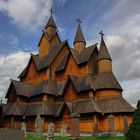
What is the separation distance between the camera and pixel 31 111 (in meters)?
38.9

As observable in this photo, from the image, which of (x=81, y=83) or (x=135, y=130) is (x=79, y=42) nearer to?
(x=81, y=83)

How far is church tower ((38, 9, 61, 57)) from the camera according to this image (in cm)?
4722

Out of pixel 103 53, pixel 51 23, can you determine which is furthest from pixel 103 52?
pixel 51 23

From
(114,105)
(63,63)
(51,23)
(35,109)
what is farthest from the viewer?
(51,23)

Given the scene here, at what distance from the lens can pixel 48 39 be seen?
4728cm

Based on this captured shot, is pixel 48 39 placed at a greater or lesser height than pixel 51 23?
lesser

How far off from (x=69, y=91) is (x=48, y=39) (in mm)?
12791

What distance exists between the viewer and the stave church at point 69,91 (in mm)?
34250

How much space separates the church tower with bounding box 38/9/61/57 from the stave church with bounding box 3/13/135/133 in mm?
212

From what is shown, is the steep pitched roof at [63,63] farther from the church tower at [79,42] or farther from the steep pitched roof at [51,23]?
the steep pitched roof at [51,23]

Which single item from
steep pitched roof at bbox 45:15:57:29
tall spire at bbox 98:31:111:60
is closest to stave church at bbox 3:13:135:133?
tall spire at bbox 98:31:111:60

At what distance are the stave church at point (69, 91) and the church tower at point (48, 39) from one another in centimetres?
21

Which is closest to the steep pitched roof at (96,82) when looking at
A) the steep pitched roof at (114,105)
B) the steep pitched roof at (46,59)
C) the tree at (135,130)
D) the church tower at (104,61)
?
the church tower at (104,61)

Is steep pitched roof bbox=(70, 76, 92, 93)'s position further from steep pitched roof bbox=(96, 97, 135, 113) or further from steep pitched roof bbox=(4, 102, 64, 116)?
steep pitched roof bbox=(4, 102, 64, 116)
